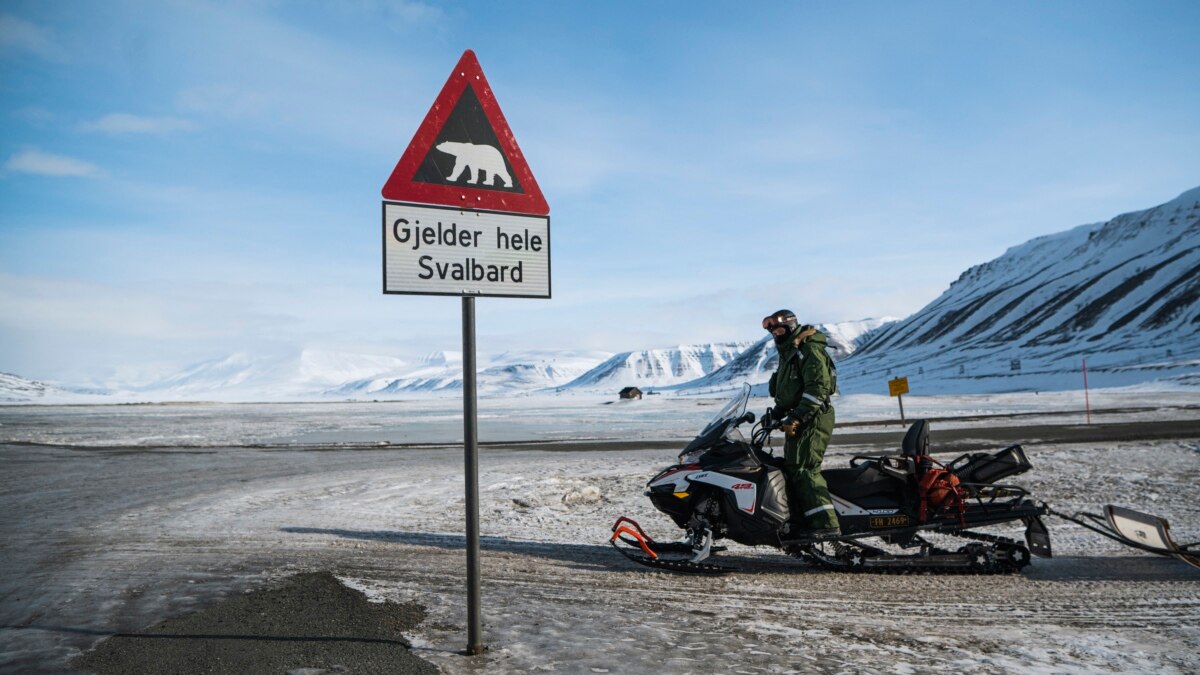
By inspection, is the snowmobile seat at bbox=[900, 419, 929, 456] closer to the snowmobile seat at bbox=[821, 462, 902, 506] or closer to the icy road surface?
the snowmobile seat at bbox=[821, 462, 902, 506]

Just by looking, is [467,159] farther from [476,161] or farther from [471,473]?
[471,473]

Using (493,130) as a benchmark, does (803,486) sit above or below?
below

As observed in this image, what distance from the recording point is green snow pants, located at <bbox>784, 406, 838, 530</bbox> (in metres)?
6.27

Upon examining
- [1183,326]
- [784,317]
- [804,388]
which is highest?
[1183,326]

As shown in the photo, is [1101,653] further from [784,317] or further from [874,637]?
[784,317]

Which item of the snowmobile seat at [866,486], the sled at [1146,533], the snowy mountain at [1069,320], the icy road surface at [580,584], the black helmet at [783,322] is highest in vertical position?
the snowy mountain at [1069,320]

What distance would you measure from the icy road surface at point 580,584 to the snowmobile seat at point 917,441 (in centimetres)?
111

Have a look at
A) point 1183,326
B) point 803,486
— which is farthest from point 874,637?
point 1183,326

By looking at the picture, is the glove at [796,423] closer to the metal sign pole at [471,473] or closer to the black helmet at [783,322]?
the black helmet at [783,322]

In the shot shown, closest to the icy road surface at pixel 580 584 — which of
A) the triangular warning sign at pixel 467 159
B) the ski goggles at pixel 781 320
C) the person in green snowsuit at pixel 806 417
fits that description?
the person in green snowsuit at pixel 806 417

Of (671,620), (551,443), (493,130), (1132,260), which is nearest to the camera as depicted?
(493,130)

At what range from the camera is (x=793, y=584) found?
5.98 m

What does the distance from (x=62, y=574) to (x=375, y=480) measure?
7099mm

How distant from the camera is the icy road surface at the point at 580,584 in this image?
4.23m
